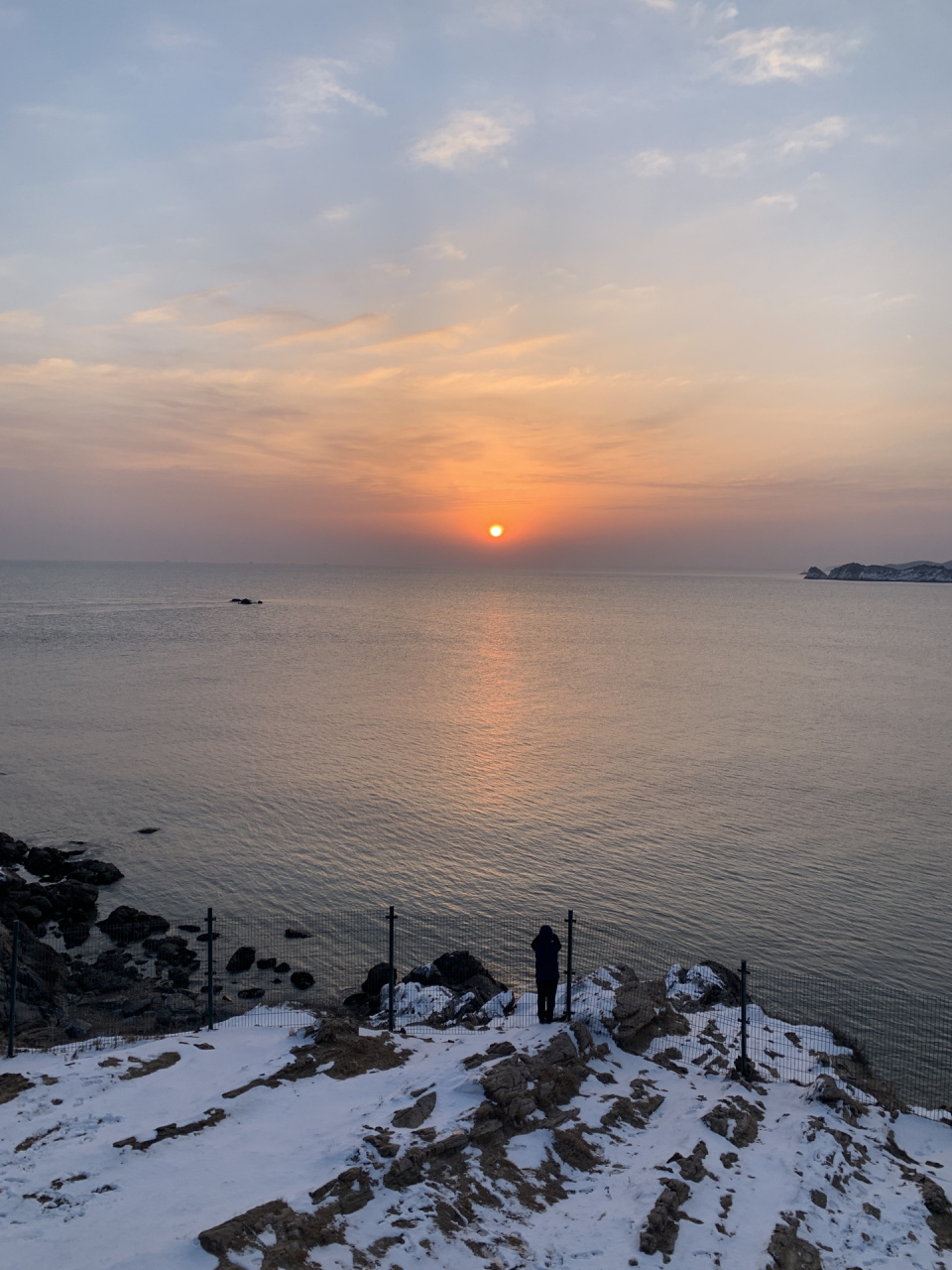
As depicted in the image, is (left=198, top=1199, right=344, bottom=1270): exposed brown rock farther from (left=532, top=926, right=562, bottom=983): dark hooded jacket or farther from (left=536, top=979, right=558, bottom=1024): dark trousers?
(left=536, top=979, right=558, bottom=1024): dark trousers

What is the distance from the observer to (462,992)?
2106 centimetres

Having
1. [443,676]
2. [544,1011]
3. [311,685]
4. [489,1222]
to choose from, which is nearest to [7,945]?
[544,1011]

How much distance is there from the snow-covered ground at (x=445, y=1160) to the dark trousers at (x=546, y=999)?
2.16 ft

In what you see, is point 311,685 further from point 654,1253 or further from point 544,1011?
point 654,1253

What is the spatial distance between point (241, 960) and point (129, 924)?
5048 millimetres

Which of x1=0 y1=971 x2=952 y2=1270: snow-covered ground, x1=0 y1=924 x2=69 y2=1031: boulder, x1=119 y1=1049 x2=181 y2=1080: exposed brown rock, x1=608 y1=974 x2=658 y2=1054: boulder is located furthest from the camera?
x1=0 y1=924 x2=69 y2=1031: boulder

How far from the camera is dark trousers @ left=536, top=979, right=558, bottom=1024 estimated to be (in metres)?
15.4

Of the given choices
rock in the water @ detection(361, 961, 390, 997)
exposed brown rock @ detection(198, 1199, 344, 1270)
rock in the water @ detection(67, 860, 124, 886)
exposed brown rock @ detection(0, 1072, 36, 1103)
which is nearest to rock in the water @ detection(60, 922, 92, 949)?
rock in the water @ detection(67, 860, 124, 886)

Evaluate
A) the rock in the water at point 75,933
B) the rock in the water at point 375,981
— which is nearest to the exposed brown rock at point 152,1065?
the rock in the water at point 375,981

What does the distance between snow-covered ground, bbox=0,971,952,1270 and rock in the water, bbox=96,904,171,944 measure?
1327 cm

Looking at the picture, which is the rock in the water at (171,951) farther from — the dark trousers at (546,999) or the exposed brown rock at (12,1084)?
the dark trousers at (546,999)

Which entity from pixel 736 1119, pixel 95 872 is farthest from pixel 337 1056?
pixel 95 872

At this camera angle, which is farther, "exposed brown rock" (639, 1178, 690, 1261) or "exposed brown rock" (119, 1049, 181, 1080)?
"exposed brown rock" (119, 1049, 181, 1080)

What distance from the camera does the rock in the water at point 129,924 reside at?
26156 millimetres
